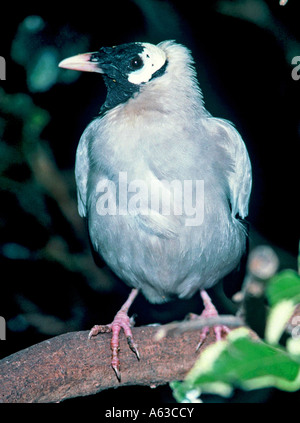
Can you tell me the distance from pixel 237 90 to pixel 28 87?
1386mm

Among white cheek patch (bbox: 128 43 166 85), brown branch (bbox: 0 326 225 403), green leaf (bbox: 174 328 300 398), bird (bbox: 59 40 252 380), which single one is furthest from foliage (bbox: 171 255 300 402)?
white cheek patch (bbox: 128 43 166 85)

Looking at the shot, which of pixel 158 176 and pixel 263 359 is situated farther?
pixel 158 176

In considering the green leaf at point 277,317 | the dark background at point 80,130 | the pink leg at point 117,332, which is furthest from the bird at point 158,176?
the green leaf at point 277,317

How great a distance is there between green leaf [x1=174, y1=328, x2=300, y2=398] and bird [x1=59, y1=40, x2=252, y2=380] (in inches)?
56.1

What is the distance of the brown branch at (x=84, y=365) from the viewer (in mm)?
1850

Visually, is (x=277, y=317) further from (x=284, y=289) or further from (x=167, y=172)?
(x=167, y=172)

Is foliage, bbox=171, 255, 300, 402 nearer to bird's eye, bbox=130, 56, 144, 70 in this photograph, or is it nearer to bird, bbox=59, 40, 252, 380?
bird, bbox=59, 40, 252, 380

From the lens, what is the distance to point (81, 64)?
2328 mm

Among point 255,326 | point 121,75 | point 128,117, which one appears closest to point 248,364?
point 255,326

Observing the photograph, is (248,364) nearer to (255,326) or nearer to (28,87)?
(255,326)

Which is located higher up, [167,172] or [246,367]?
[246,367]

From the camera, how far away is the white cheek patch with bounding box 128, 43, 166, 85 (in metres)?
2.34

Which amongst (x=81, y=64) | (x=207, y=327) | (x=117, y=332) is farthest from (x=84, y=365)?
(x=81, y=64)

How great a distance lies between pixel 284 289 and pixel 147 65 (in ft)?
5.98
